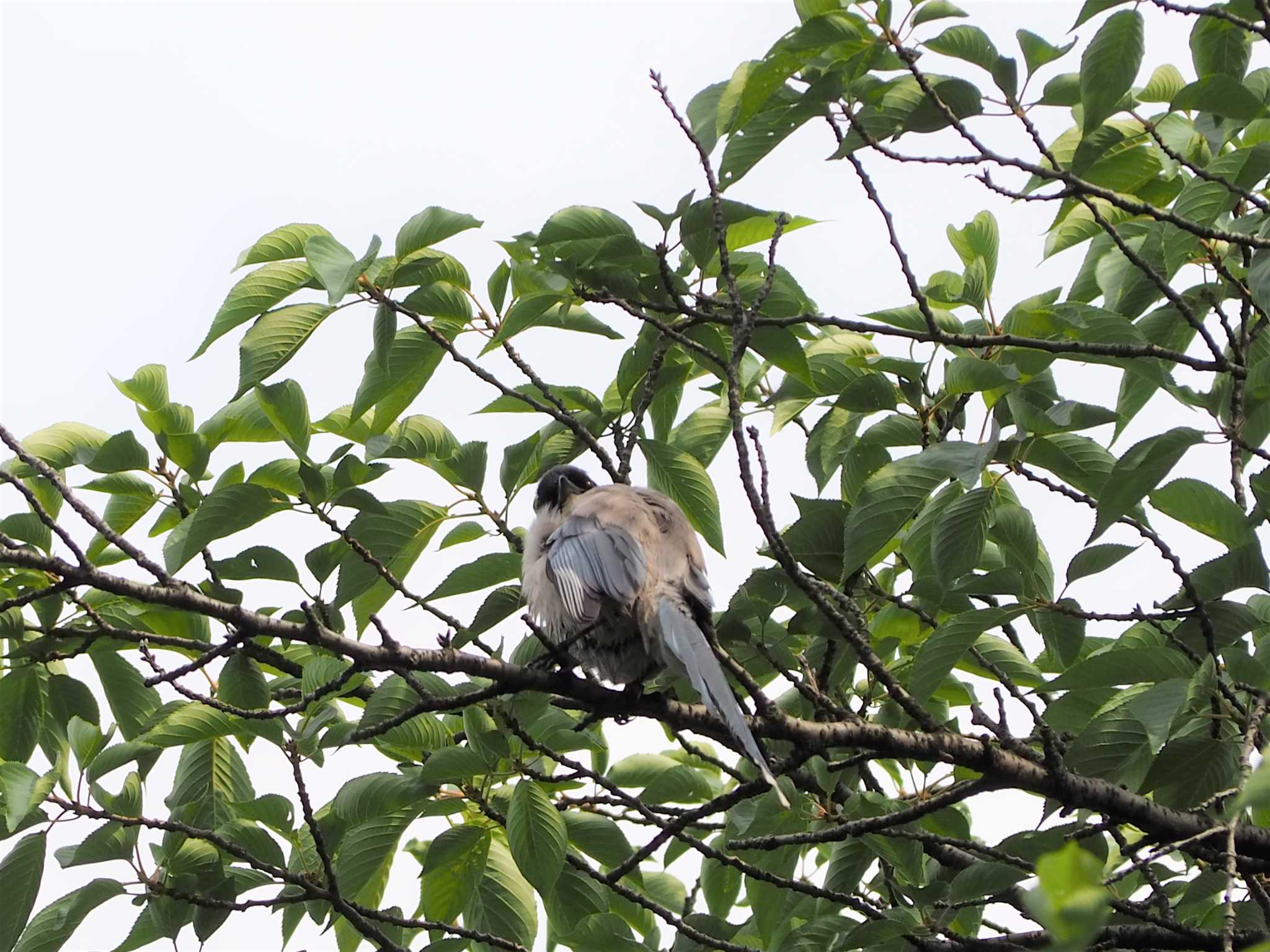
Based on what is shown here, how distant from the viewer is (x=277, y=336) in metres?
3.16

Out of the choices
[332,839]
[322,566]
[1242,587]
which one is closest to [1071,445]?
[1242,587]

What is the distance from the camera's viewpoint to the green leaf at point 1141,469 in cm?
250

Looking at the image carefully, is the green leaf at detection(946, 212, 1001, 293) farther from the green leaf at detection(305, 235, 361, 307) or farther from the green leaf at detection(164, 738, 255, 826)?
the green leaf at detection(164, 738, 255, 826)

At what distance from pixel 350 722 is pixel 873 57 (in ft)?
7.54

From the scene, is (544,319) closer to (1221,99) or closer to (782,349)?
(782,349)

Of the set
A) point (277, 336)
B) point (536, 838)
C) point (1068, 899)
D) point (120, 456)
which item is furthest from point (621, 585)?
point (1068, 899)

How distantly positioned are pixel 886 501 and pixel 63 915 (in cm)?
260

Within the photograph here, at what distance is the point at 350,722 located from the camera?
349 centimetres

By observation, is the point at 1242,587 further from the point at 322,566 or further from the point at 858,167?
the point at 322,566

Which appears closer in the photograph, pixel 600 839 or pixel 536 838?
pixel 536 838

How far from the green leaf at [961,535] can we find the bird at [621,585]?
75 cm

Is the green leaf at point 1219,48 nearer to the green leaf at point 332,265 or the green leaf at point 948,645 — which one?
the green leaf at point 948,645

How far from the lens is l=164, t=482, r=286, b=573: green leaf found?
3.06 meters

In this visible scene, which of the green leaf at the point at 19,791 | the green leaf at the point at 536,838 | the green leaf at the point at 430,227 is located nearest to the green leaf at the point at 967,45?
the green leaf at the point at 430,227
